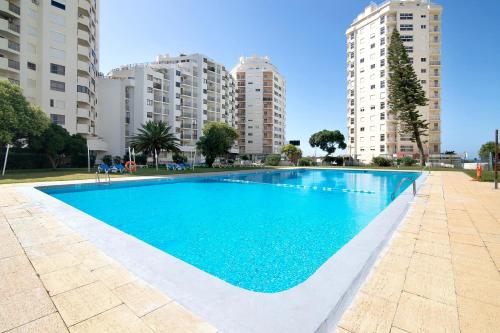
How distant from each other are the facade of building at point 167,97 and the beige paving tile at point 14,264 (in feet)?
101

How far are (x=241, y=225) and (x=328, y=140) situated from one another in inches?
2020

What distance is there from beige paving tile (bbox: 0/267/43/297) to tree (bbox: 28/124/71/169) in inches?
938

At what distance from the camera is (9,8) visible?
27469 millimetres

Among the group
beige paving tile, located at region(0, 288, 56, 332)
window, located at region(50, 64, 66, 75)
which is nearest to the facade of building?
window, located at region(50, 64, 66, 75)

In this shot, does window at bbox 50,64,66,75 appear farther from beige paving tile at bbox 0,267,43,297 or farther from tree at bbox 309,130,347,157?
tree at bbox 309,130,347,157

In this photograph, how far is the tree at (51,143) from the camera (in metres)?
21.2

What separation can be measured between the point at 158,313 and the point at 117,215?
6.74 metres

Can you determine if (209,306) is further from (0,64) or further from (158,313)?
(0,64)

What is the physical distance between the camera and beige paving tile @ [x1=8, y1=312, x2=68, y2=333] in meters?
1.90

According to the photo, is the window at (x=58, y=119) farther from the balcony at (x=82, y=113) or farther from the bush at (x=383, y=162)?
the bush at (x=383, y=162)

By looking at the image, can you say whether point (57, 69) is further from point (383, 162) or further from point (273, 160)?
point (383, 162)

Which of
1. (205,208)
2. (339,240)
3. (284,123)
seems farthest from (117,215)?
(284,123)

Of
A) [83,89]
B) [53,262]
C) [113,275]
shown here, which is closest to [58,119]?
[83,89]

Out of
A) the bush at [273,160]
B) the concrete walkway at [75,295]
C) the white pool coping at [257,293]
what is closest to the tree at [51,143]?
the concrete walkway at [75,295]
